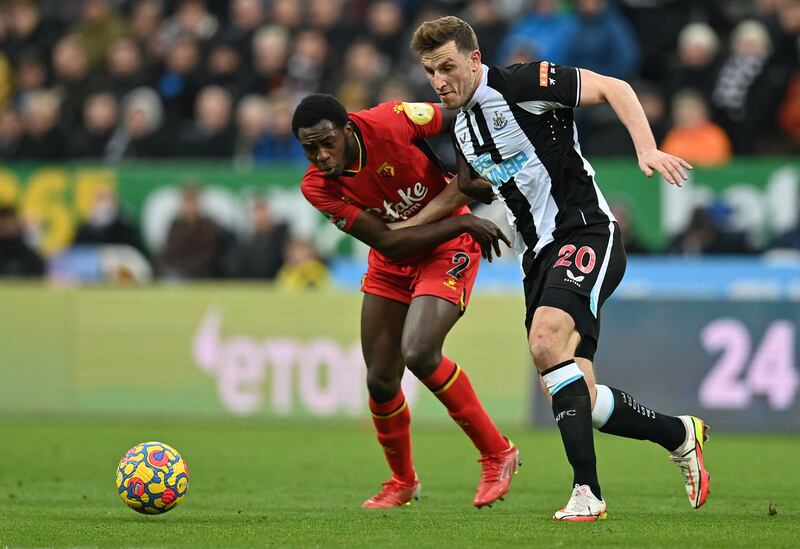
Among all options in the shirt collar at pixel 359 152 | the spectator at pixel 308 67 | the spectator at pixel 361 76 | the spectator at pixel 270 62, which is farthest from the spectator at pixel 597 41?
the shirt collar at pixel 359 152

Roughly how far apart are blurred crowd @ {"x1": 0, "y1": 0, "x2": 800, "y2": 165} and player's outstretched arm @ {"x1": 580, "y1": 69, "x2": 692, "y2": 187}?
744cm

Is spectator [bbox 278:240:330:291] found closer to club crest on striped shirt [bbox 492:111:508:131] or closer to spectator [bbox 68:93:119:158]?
spectator [bbox 68:93:119:158]

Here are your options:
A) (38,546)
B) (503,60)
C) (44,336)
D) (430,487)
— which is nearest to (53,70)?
(44,336)

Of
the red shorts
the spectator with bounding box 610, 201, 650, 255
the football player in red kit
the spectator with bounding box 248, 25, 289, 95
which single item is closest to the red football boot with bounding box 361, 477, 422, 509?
the football player in red kit

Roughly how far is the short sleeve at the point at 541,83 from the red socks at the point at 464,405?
1.76 metres

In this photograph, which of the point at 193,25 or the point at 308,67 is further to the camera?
the point at 193,25

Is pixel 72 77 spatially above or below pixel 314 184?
above

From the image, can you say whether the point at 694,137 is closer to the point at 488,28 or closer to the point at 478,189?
the point at 488,28

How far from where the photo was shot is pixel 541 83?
689 cm

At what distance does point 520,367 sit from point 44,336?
18.0 ft

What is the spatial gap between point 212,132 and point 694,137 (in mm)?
6420

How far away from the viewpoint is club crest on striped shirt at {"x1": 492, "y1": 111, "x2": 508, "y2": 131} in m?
7.00

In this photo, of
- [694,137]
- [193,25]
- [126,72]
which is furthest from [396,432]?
[193,25]

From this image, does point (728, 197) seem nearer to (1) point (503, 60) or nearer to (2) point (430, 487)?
(1) point (503, 60)
